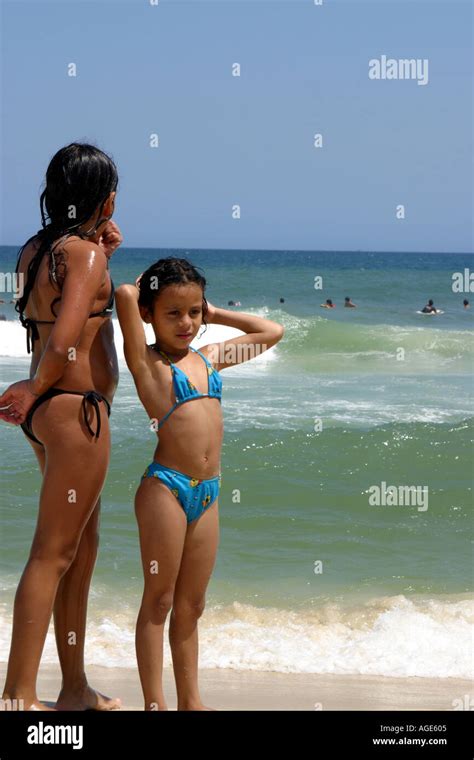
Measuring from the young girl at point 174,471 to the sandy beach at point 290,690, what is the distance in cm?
76

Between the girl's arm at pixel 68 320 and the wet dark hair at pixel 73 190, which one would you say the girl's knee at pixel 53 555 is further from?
the wet dark hair at pixel 73 190

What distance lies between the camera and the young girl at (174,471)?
3.56 meters

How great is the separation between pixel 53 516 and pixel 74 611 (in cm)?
44

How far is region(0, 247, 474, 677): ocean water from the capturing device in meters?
5.52

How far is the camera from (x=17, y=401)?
3.56m

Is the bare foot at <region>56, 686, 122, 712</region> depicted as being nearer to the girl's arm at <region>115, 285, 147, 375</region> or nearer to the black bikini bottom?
the black bikini bottom

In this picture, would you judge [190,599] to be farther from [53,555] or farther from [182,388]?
[182,388]

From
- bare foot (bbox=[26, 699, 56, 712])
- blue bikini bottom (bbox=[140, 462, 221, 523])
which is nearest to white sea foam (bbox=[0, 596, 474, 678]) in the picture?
bare foot (bbox=[26, 699, 56, 712])

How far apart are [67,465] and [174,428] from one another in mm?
384

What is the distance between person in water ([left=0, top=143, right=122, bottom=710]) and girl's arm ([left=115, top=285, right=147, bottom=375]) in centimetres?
9

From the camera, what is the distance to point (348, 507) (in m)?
8.16

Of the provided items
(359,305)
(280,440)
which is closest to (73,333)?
(280,440)

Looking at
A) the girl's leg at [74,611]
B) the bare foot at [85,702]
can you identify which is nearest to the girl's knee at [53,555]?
the girl's leg at [74,611]

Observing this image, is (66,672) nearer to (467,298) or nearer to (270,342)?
(270,342)
